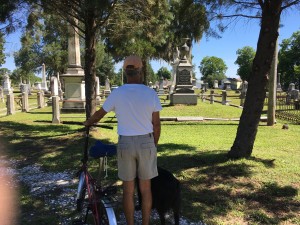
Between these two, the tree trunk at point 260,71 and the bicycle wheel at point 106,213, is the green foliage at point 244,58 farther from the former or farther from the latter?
the bicycle wheel at point 106,213

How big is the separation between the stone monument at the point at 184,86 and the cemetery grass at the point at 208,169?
937cm

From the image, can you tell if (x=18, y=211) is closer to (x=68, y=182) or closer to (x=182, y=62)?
(x=68, y=182)

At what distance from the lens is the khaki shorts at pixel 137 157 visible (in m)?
3.17

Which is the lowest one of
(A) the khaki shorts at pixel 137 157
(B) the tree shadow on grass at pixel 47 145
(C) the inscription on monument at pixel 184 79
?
(B) the tree shadow on grass at pixel 47 145

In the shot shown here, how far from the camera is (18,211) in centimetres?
444

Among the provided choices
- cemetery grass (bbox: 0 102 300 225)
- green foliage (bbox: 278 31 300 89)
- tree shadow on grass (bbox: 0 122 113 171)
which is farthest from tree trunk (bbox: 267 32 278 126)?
green foliage (bbox: 278 31 300 89)

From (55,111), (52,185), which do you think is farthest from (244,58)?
(52,185)

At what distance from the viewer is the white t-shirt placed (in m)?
3.19

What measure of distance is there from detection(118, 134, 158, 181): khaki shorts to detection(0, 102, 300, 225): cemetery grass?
3.45ft

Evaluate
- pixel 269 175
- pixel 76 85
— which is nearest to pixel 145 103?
pixel 269 175

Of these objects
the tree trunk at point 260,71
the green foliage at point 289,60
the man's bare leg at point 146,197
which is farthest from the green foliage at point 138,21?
the green foliage at point 289,60

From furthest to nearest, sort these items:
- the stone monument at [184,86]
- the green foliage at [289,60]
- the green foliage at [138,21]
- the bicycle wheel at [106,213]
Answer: the green foliage at [289,60], the stone monument at [184,86], the green foliage at [138,21], the bicycle wheel at [106,213]

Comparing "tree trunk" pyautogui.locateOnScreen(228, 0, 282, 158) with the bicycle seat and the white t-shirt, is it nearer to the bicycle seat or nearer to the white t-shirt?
the white t-shirt

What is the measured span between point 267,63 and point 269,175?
200 cm
